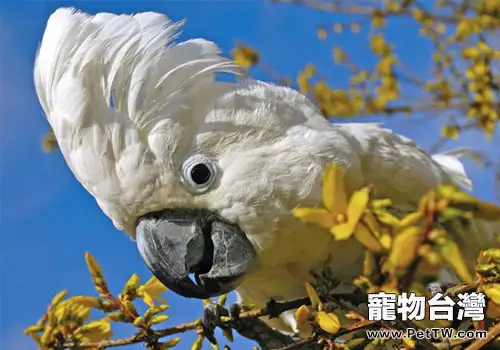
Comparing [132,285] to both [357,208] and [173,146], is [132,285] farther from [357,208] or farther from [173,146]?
[357,208]

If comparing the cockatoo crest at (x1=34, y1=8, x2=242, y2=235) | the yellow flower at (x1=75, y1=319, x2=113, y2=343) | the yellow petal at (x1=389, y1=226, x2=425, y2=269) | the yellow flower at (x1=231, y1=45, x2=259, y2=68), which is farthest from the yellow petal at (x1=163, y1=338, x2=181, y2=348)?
the yellow flower at (x1=231, y1=45, x2=259, y2=68)

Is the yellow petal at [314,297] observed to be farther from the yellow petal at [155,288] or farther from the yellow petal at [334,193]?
the yellow petal at [155,288]

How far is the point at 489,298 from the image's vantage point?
936 mm

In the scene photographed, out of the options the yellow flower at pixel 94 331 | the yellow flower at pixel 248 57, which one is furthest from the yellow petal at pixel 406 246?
the yellow flower at pixel 248 57

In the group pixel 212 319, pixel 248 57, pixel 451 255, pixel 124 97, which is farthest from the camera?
pixel 248 57

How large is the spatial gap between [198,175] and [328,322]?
635 millimetres

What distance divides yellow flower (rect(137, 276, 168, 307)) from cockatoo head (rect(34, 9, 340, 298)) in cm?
9

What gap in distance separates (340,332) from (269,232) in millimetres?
522

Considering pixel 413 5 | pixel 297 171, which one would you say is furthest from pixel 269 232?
pixel 413 5

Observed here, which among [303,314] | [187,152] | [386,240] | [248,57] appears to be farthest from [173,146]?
[248,57]

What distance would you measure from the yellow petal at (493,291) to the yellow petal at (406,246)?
0.19 m

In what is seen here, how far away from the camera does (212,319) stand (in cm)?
130

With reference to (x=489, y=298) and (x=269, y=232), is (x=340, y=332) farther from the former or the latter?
(x=269, y=232)

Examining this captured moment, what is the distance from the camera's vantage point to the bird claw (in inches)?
48.9
